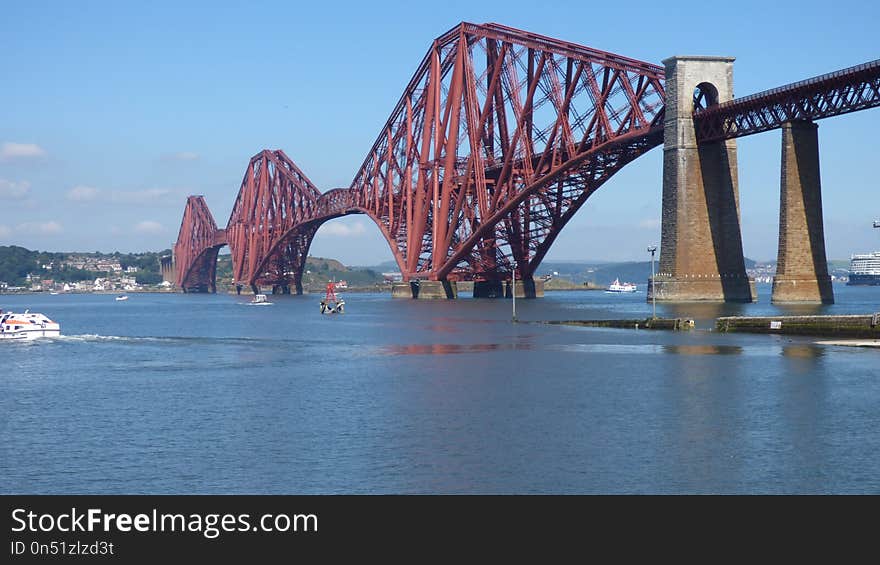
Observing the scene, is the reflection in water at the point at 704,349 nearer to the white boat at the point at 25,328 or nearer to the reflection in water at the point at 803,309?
the reflection in water at the point at 803,309

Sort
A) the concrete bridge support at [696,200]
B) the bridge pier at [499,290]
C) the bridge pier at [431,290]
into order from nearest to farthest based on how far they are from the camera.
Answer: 1. the concrete bridge support at [696,200]
2. the bridge pier at [431,290]
3. the bridge pier at [499,290]

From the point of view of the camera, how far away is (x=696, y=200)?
10625cm

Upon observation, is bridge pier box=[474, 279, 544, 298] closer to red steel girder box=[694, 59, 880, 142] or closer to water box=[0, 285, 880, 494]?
red steel girder box=[694, 59, 880, 142]

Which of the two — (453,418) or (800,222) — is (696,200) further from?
(453,418)

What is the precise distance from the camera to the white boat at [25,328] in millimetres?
89000

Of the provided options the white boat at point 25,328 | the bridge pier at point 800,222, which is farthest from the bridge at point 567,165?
the white boat at point 25,328

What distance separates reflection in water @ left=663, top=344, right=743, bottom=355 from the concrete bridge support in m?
40.3

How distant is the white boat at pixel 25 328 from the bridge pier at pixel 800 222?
189ft

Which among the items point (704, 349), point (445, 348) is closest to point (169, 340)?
point (445, 348)

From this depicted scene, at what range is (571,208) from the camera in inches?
5399

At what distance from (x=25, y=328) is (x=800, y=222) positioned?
6091cm
